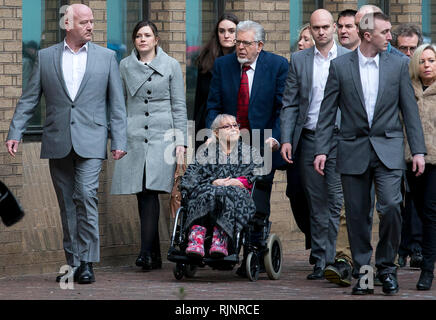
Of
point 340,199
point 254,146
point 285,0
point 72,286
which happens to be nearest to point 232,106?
point 254,146

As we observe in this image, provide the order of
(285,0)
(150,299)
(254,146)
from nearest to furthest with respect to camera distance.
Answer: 1. (150,299)
2. (254,146)
3. (285,0)

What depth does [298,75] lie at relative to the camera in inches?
452

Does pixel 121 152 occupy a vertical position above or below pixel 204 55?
below

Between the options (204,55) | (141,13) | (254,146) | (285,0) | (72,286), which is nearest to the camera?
(72,286)

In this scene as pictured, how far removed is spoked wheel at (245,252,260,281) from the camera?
11219 millimetres

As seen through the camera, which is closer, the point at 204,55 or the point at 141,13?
the point at 204,55

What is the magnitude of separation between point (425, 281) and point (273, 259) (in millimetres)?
1603

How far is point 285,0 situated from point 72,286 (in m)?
5.13

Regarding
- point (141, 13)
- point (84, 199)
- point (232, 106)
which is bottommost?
point (84, 199)

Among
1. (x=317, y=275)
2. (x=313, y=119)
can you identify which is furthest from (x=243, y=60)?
(x=317, y=275)

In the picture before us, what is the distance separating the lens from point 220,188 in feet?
36.7

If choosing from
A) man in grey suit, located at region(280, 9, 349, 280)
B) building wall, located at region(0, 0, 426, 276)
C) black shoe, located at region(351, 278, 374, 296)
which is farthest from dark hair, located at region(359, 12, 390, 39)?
building wall, located at region(0, 0, 426, 276)

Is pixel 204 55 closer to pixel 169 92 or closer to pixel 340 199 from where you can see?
pixel 169 92

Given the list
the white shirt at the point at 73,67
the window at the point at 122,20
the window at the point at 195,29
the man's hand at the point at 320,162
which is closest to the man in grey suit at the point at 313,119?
A: the man's hand at the point at 320,162
